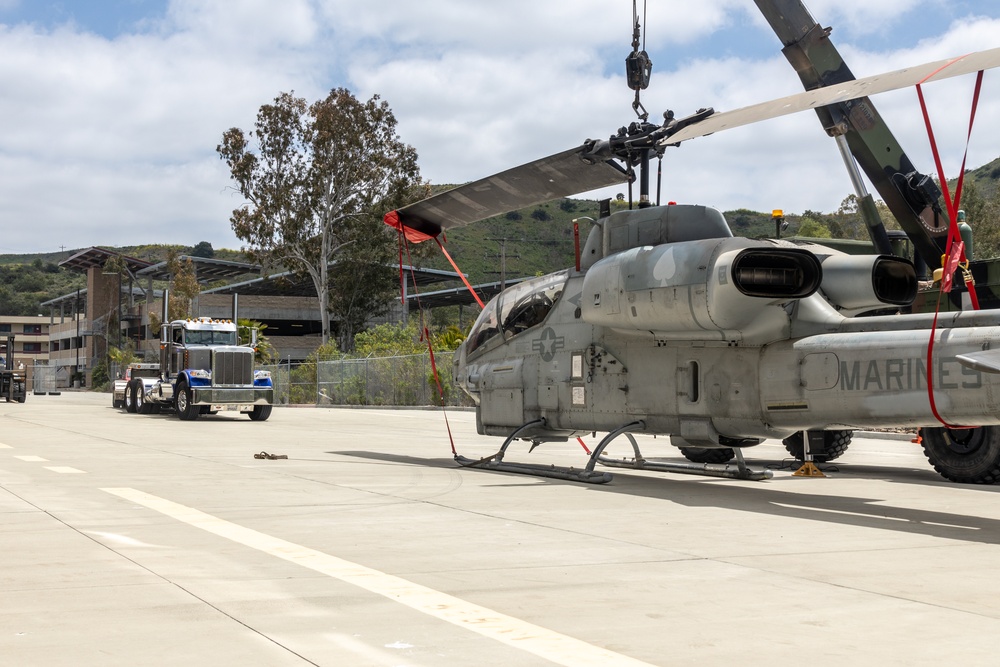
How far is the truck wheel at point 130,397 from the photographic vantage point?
102 feet

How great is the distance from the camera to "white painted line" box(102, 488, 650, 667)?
3.90m

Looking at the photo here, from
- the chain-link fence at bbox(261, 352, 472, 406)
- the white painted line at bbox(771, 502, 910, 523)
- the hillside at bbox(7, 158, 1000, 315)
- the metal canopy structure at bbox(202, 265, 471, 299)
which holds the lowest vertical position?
the white painted line at bbox(771, 502, 910, 523)

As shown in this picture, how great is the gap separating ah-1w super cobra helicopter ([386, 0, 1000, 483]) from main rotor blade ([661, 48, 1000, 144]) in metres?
0.01

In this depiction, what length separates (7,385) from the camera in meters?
40.8

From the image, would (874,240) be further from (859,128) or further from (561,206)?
(561,206)

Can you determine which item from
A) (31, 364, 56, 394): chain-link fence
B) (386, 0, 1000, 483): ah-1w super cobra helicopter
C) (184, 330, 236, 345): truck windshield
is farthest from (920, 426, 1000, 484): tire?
(31, 364, 56, 394): chain-link fence

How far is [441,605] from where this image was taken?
15.5 feet

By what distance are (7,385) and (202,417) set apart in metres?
17.0

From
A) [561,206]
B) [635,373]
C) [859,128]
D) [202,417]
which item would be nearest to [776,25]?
[859,128]

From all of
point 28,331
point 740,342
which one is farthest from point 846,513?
point 28,331

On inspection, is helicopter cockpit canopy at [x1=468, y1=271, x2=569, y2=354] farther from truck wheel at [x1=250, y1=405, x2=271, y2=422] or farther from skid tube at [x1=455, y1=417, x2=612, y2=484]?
truck wheel at [x1=250, y1=405, x2=271, y2=422]

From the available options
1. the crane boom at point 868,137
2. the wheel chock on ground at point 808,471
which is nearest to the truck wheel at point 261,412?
the crane boom at point 868,137

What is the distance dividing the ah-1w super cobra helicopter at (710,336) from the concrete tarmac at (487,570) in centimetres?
73

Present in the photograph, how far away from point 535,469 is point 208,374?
58.1ft
